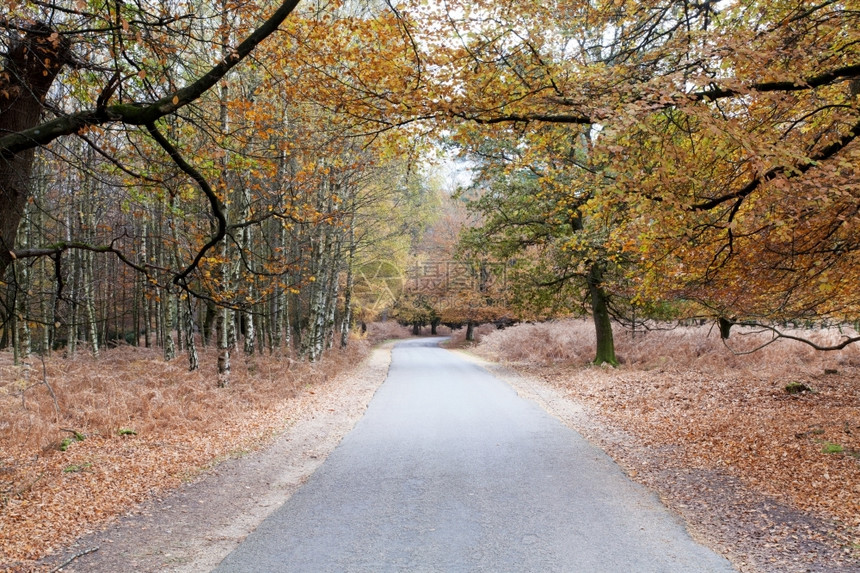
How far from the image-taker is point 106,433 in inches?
355

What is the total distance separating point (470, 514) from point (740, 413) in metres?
7.13

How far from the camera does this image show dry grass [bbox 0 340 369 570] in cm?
563

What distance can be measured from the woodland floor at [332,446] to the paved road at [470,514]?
15.9 inches

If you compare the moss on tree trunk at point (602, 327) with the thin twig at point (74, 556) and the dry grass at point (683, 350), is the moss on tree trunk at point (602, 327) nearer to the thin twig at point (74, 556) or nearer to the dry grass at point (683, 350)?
the dry grass at point (683, 350)

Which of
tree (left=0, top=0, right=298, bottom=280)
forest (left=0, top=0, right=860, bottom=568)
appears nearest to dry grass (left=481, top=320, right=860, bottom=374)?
forest (left=0, top=0, right=860, bottom=568)

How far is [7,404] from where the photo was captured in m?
9.82

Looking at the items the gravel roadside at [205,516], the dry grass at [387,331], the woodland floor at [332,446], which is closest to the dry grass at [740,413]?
the woodland floor at [332,446]

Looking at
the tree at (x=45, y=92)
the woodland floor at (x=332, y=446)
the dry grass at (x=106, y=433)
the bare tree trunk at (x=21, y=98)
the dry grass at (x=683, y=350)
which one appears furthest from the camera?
the dry grass at (x=683, y=350)

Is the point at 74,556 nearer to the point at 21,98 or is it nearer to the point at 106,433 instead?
the point at 21,98

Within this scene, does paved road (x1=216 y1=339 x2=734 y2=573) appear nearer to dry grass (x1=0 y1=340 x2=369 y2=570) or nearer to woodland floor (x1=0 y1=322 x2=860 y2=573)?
woodland floor (x1=0 y1=322 x2=860 y2=573)

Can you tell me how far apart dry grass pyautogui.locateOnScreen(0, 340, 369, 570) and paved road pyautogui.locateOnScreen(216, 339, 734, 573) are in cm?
193

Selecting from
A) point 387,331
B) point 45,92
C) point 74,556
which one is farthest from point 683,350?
point 387,331

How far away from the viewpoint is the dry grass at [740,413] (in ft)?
20.7

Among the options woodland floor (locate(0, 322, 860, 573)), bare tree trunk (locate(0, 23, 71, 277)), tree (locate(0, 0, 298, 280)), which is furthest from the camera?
woodland floor (locate(0, 322, 860, 573))
